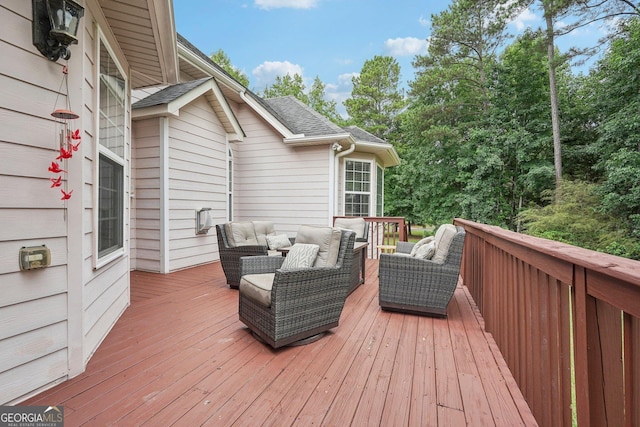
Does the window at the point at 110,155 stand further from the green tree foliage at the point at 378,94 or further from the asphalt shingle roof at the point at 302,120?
the green tree foliage at the point at 378,94

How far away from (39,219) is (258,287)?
155 centimetres

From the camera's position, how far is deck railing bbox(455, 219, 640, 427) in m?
0.82

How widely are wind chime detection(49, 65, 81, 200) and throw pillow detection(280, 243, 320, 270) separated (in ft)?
6.17

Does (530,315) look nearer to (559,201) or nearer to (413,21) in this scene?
(559,201)

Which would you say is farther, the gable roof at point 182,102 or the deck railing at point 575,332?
the gable roof at point 182,102

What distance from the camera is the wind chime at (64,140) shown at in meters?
1.88

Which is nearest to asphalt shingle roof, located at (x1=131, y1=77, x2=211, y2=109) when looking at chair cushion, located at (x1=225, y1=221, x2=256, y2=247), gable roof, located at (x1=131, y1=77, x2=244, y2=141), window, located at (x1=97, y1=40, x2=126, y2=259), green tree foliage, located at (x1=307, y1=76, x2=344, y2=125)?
gable roof, located at (x1=131, y1=77, x2=244, y2=141)

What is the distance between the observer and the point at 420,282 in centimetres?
331

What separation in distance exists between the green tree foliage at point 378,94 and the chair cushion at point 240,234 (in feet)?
56.1

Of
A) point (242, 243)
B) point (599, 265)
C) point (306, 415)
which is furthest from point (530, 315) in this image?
point (242, 243)

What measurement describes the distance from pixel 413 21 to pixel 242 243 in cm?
1814

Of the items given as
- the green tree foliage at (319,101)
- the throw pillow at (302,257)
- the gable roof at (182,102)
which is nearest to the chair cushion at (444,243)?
the throw pillow at (302,257)

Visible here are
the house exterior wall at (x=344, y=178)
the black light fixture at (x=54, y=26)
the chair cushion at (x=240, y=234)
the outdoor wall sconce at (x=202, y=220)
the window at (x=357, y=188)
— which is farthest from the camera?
the window at (x=357, y=188)

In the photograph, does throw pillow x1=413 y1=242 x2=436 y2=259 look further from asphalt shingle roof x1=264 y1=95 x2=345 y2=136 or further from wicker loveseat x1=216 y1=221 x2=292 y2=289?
asphalt shingle roof x1=264 y1=95 x2=345 y2=136
